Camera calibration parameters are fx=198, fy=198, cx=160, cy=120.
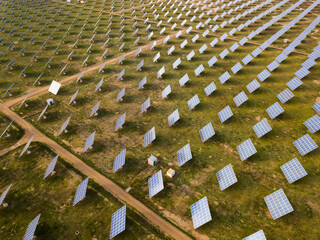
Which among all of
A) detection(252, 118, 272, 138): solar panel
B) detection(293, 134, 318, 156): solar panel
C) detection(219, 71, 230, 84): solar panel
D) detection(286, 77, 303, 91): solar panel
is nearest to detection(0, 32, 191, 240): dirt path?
detection(252, 118, 272, 138): solar panel

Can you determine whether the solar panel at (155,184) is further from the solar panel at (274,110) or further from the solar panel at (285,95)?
the solar panel at (285,95)

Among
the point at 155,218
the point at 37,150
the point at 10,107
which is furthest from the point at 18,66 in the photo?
the point at 155,218

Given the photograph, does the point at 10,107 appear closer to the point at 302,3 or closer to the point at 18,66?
the point at 18,66

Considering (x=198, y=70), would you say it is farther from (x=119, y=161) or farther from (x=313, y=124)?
(x=119, y=161)

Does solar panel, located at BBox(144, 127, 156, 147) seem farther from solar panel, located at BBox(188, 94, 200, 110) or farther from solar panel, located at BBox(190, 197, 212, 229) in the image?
solar panel, located at BBox(190, 197, 212, 229)

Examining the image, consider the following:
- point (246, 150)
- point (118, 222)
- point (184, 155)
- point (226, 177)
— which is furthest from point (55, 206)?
point (246, 150)

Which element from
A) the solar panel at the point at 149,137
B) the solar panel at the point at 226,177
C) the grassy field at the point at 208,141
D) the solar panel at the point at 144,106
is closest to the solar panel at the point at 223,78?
the grassy field at the point at 208,141
